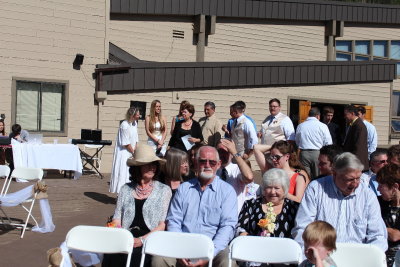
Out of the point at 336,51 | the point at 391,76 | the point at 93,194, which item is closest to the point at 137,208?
the point at 93,194

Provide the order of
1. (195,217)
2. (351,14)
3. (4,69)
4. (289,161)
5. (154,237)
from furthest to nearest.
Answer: (351,14), (4,69), (289,161), (195,217), (154,237)

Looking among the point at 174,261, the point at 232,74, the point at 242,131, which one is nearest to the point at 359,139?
the point at 242,131

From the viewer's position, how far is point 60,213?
10438mm

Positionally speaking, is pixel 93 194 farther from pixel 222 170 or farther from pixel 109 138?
pixel 222 170

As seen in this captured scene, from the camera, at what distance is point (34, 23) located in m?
15.7

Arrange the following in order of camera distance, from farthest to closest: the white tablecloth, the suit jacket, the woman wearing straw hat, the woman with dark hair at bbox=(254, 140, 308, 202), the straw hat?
the white tablecloth → the suit jacket → the woman with dark hair at bbox=(254, 140, 308, 202) → the straw hat → the woman wearing straw hat

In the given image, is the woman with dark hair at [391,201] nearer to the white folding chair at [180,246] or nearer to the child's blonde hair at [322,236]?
the child's blonde hair at [322,236]

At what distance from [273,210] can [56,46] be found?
11413 millimetres

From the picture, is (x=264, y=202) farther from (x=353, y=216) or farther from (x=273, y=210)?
(x=353, y=216)

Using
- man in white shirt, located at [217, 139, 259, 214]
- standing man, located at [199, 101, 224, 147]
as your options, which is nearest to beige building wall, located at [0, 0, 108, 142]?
standing man, located at [199, 101, 224, 147]

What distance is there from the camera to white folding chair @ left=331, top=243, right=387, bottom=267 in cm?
482

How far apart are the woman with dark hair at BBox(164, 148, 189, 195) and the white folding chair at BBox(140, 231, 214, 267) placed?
1784mm

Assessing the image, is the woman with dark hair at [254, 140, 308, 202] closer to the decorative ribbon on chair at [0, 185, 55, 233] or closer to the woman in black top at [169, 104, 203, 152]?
the decorative ribbon on chair at [0, 185, 55, 233]

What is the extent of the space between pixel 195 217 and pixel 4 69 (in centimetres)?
1062
